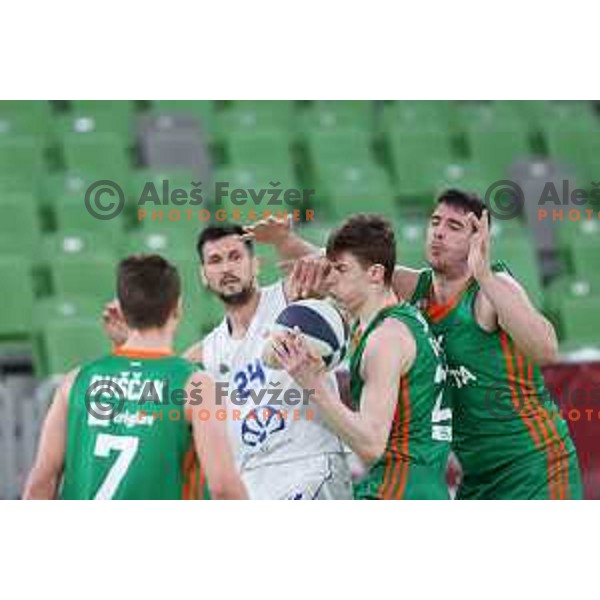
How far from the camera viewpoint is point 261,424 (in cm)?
664

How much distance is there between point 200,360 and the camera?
274 inches

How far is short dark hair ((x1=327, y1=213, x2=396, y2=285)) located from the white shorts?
78 centimetres

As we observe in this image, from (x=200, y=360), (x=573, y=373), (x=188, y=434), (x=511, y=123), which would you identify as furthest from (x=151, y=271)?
(x=511, y=123)

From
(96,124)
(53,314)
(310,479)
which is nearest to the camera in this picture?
(310,479)

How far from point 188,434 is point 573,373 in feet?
12.7

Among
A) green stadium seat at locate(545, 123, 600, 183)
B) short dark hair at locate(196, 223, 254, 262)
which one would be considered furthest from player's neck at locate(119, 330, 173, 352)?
green stadium seat at locate(545, 123, 600, 183)

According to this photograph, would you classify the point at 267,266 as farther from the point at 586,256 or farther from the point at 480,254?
the point at 480,254

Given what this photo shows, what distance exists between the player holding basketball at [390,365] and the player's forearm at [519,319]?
267 millimetres

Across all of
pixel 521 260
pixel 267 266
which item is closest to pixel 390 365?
pixel 267 266

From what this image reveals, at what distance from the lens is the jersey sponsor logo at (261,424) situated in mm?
6582

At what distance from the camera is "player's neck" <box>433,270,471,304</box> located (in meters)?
6.38

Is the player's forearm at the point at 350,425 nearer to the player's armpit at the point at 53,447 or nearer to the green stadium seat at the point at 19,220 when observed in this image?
the player's armpit at the point at 53,447

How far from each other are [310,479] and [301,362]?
3.27 feet

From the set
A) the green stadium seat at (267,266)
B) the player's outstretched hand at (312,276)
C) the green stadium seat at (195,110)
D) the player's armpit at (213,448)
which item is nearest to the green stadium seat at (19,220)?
the green stadium seat at (267,266)
